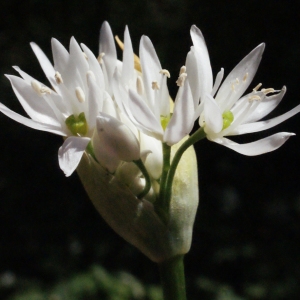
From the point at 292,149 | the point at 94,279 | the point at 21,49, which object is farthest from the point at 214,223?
the point at 21,49

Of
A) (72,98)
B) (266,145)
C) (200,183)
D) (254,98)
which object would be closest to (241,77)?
(254,98)

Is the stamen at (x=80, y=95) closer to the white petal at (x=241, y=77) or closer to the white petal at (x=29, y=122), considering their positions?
the white petal at (x=29, y=122)

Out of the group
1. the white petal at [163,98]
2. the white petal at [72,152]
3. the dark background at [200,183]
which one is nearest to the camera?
the white petal at [72,152]

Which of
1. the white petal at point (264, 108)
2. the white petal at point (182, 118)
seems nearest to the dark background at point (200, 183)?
the white petal at point (264, 108)

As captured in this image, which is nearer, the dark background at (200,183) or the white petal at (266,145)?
the white petal at (266,145)

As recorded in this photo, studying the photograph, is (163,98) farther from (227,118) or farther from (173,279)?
(173,279)

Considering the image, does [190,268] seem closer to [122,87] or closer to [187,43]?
[187,43]
